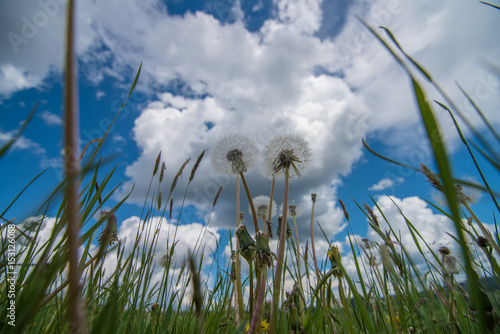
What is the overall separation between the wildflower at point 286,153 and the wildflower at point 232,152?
80cm

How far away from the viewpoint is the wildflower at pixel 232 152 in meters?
4.14

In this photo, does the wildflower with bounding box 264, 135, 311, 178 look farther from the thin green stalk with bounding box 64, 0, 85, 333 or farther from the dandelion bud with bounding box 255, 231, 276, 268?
the thin green stalk with bounding box 64, 0, 85, 333

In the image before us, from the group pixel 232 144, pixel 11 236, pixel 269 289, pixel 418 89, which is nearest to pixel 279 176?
pixel 232 144

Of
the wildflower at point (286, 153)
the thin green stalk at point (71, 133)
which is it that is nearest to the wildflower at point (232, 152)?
the wildflower at point (286, 153)

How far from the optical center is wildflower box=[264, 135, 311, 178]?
2701 mm

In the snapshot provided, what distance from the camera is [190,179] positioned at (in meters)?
2.47

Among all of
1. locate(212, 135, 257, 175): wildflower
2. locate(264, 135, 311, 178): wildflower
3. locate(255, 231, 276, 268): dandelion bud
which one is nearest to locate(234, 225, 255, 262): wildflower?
locate(255, 231, 276, 268): dandelion bud

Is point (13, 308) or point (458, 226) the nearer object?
point (458, 226)

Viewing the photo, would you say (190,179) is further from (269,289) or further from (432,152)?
(432,152)

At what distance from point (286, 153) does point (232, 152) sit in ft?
5.24

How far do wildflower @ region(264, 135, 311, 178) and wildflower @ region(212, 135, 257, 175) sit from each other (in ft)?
2.63

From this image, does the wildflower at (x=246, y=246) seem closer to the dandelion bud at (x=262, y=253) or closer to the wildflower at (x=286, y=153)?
the dandelion bud at (x=262, y=253)

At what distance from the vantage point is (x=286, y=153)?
270cm

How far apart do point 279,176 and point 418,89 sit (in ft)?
10.0
